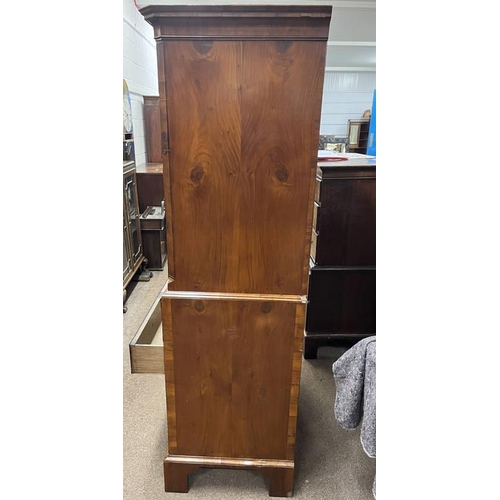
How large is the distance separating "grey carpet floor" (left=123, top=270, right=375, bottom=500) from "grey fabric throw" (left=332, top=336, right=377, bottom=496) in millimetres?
146

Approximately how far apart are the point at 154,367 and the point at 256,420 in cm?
41

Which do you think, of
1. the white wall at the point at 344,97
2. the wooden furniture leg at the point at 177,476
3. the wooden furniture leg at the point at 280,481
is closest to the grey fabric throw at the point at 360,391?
the wooden furniture leg at the point at 280,481

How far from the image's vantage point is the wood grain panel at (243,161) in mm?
937

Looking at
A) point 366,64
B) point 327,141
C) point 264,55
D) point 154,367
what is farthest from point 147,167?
point 366,64

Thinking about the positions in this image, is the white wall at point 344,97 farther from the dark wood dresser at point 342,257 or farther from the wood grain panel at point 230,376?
the wood grain panel at point 230,376

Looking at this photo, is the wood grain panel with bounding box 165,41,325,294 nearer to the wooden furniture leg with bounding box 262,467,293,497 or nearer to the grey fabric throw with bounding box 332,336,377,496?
the grey fabric throw with bounding box 332,336,377,496

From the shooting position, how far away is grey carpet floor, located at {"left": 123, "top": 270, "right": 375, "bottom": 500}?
1.33 m

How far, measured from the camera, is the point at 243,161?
1010 mm

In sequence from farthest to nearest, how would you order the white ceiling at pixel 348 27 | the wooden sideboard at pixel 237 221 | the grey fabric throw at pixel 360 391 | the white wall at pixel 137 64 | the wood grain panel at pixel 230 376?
the white ceiling at pixel 348 27, the white wall at pixel 137 64, the grey fabric throw at pixel 360 391, the wood grain panel at pixel 230 376, the wooden sideboard at pixel 237 221

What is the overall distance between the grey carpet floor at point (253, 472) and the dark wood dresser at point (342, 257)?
11.8 inches

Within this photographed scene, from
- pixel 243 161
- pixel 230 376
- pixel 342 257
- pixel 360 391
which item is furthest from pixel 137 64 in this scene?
pixel 360 391

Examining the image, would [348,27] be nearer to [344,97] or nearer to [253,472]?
[344,97]

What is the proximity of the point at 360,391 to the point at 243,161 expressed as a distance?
0.92m
